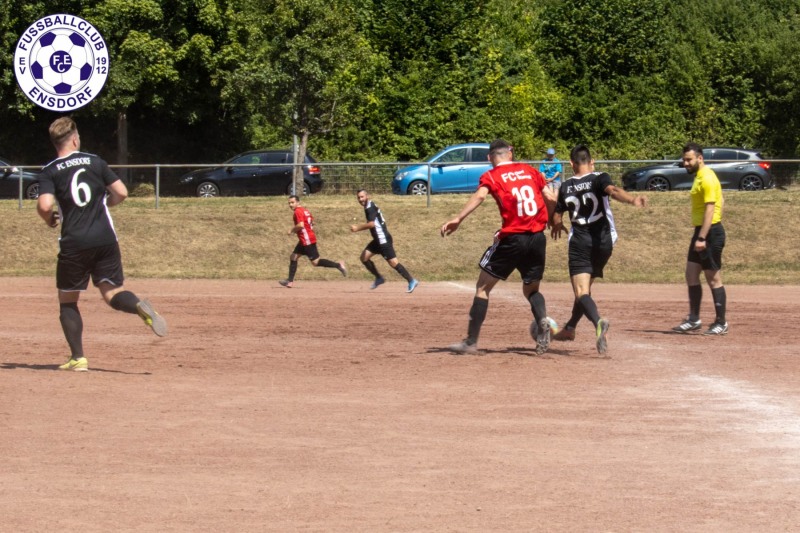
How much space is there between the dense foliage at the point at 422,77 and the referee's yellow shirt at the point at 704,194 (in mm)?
21231

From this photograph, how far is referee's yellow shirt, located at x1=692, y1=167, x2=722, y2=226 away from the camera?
13.0m

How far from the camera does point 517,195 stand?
11.1 m

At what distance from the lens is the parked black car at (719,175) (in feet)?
99.3

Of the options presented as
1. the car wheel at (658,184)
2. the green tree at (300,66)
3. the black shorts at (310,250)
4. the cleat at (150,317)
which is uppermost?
the green tree at (300,66)

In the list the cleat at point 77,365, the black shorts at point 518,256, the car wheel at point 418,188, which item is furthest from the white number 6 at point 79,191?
the car wheel at point 418,188

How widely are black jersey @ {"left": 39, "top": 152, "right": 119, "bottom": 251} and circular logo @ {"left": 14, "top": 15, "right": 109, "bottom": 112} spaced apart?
4787mm

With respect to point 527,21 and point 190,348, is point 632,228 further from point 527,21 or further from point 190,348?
point 527,21

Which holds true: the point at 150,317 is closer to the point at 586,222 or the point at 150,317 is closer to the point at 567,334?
the point at 586,222

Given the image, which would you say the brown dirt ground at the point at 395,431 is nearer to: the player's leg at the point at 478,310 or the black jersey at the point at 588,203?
the player's leg at the point at 478,310

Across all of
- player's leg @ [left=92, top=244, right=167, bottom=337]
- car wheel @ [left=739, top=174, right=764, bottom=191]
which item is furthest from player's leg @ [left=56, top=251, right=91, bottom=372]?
car wheel @ [left=739, top=174, right=764, bottom=191]

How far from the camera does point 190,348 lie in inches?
487

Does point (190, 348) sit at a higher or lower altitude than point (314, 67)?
lower

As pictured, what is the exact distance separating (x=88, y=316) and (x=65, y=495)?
9.62 m

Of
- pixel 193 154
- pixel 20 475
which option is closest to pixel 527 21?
pixel 193 154
